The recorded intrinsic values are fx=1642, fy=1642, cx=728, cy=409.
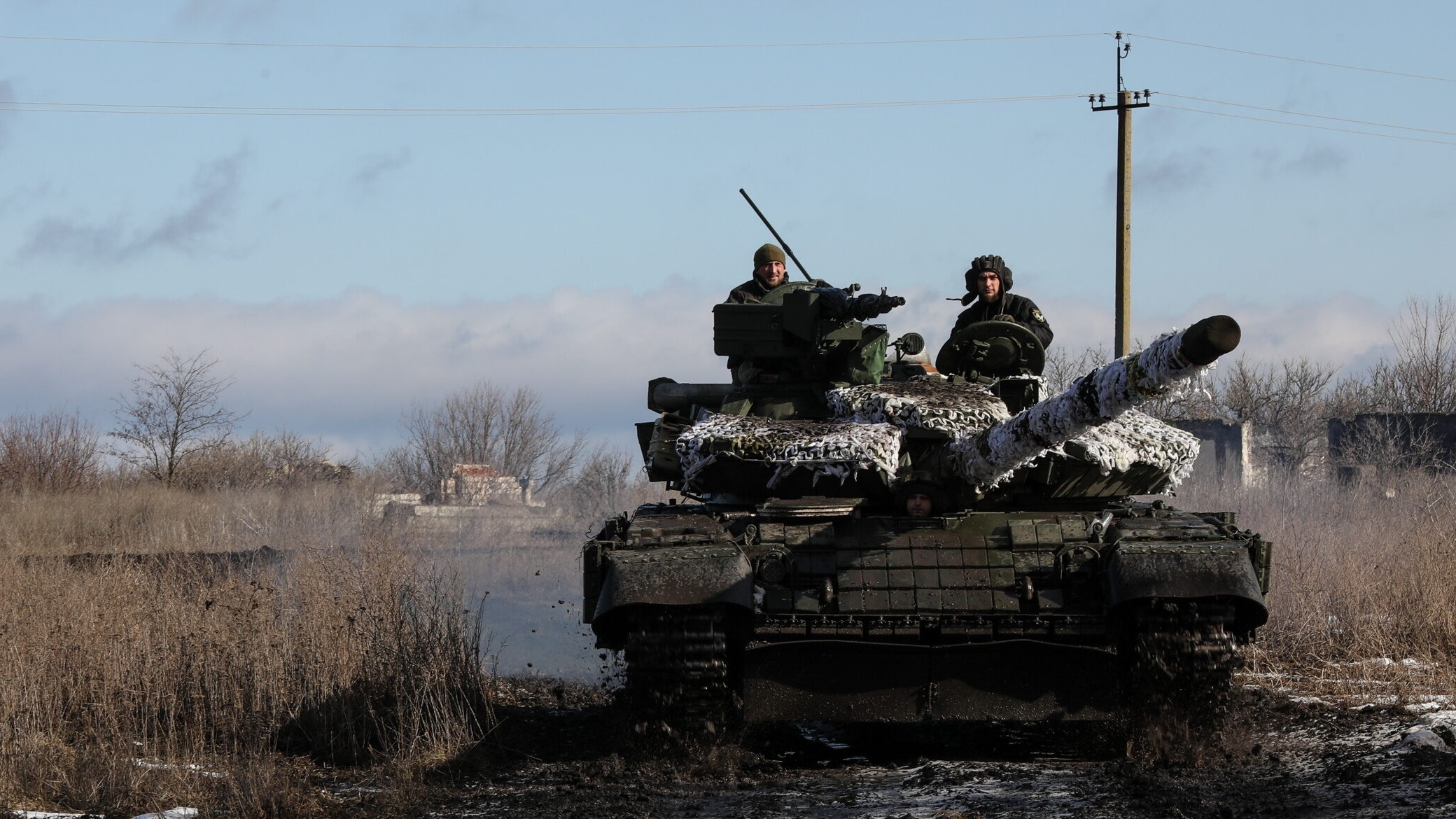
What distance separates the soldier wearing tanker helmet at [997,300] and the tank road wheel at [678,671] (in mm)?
3842

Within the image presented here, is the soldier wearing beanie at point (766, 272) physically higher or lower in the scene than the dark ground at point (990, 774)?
higher

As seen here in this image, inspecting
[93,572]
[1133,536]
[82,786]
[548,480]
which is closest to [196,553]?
[93,572]

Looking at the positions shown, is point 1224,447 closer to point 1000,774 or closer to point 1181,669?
point 1181,669

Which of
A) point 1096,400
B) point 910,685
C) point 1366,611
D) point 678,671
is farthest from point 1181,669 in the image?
point 1366,611

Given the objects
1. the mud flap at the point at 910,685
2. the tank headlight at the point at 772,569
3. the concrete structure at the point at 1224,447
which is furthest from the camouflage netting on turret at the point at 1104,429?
the concrete structure at the point at 1224,447

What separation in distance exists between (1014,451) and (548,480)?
99.1ft

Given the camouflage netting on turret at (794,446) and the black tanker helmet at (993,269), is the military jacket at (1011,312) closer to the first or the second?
the black tanker helmet at (993,269)

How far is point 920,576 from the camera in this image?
838 cm


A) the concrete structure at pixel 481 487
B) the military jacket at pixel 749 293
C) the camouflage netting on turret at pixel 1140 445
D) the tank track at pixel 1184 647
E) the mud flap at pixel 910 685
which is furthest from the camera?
the concrete structure at pixel 481 487

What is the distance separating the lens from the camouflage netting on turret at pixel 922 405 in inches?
356

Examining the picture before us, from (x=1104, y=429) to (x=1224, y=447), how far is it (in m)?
23.3

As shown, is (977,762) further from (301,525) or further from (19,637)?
(301,525)

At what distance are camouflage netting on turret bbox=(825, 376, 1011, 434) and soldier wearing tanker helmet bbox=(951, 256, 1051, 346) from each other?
1629 mm

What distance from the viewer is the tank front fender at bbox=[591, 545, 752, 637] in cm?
798
